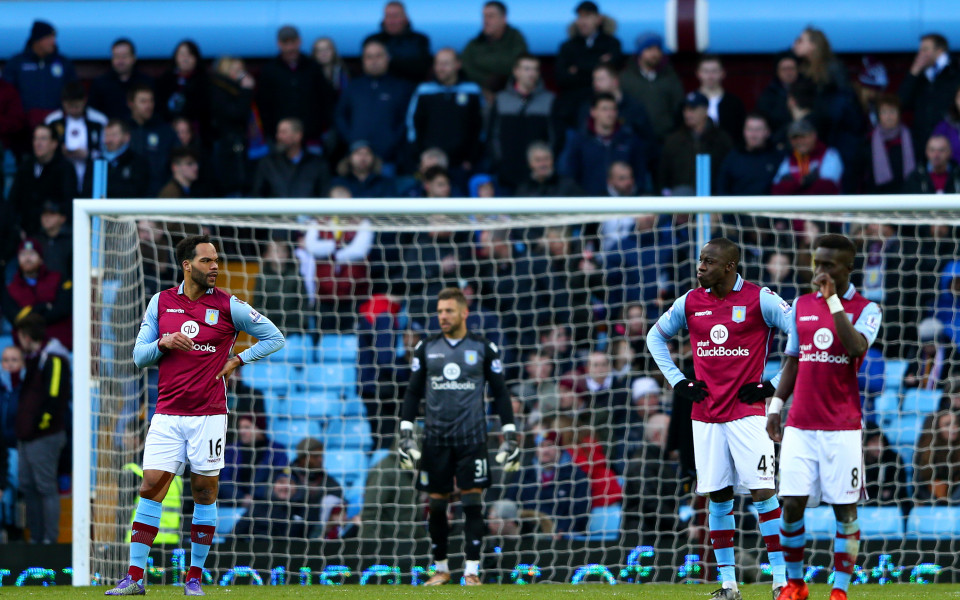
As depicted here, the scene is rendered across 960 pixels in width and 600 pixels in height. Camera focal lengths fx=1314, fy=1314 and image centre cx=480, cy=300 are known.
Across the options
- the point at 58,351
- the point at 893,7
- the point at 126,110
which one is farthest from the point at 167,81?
the point at 893,7

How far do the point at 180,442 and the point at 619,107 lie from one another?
5.94 metres

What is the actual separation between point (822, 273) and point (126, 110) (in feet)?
26.8

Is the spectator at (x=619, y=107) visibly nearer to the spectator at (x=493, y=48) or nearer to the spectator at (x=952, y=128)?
the spectator at (x=493, y=48)

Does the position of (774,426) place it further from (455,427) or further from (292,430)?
(292,430)

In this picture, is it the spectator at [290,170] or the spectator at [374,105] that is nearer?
the spectator at [290,170]

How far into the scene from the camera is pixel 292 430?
1057 centimetres

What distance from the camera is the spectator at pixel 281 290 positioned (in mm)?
10539

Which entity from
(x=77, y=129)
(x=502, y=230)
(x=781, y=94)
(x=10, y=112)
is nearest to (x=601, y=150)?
(x=502, y=230)

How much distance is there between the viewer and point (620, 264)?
1067 centimetres

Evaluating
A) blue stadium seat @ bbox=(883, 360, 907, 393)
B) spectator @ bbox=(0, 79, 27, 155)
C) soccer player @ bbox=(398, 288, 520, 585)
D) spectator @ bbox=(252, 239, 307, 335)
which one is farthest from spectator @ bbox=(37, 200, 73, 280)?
blue stadium seat @ bbox=(883, 360, 907, 393)

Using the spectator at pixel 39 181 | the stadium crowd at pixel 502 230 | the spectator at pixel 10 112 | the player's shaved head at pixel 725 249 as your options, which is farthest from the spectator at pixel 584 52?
the player's shaved head at pixel 725 249

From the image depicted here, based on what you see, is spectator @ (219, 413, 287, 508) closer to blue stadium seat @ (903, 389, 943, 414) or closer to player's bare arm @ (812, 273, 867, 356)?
blue stadium seat @ (903, 389, 943, 414)

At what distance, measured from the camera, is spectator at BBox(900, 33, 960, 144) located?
38.0 ft

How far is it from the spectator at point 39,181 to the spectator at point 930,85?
24.9ft
